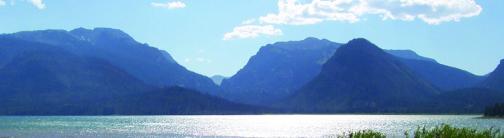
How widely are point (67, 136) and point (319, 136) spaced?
64.8m

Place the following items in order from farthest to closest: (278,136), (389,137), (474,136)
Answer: (278,136) < (389,137) < (474,136)

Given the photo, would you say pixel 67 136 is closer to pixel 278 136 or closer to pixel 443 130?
pixel 278 136

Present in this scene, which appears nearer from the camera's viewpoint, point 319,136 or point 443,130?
point 443,130

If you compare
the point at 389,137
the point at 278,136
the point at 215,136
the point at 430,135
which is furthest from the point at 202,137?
the point at 430,135

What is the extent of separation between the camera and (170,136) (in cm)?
17750

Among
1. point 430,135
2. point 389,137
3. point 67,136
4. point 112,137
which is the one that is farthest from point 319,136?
point 430,135

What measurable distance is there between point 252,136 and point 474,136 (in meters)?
138

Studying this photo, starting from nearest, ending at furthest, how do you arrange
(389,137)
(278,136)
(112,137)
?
(389,137) → (112,137) → (278,136)

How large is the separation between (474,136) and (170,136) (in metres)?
138

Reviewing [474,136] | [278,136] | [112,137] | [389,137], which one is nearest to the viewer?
[474,136]

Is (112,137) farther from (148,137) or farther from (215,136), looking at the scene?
(215,136)

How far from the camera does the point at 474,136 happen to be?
1784 inches

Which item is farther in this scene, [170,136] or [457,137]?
[170,136]

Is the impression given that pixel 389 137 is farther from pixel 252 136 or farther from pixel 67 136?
pixel 67 136
